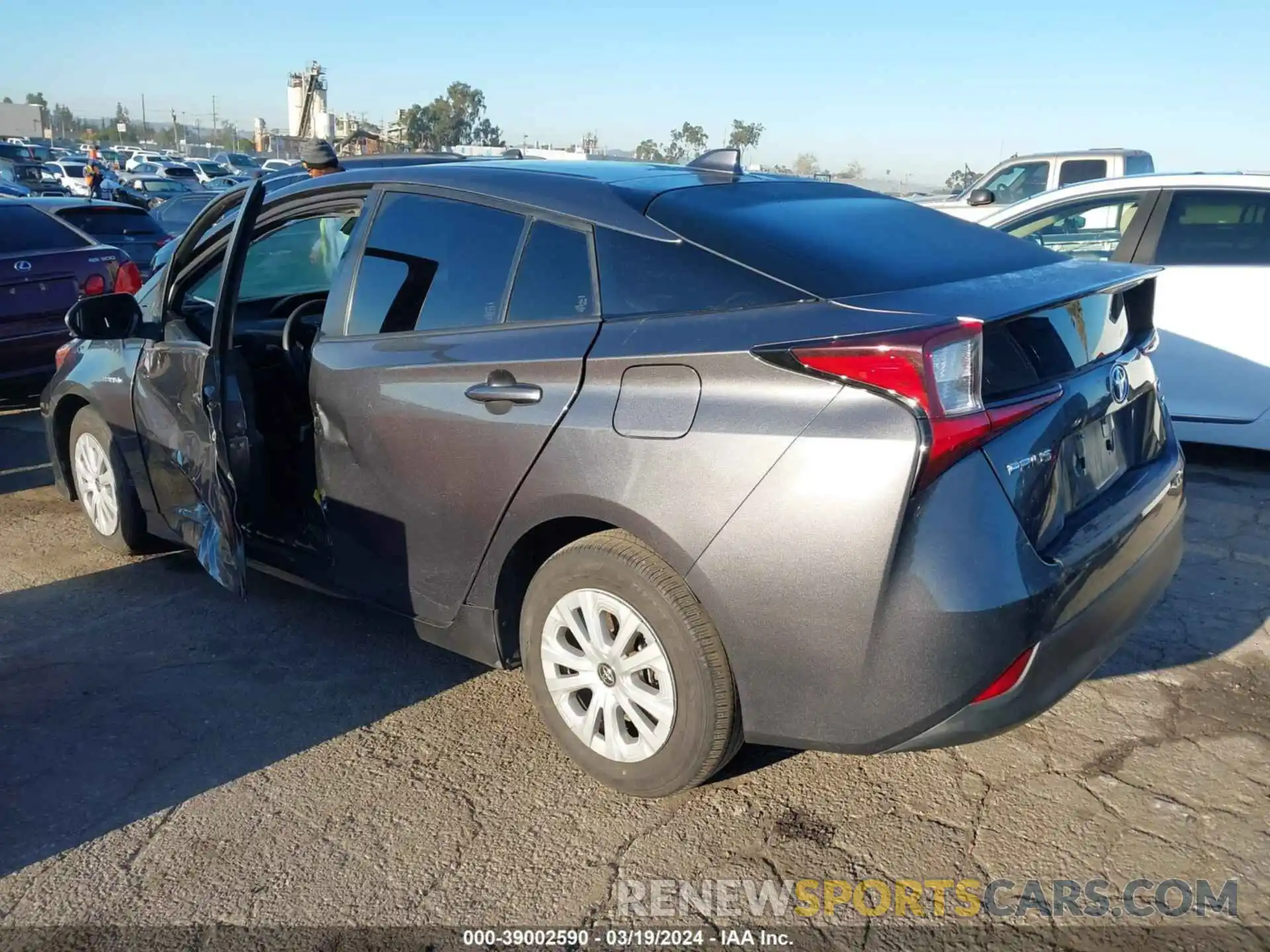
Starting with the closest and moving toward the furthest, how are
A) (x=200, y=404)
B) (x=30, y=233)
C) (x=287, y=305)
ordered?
(x=200, y=404)
(x=287, y=305)
(x=30, y=233)

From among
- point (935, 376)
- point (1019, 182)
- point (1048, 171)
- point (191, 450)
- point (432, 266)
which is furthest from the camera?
point (1019, 182)

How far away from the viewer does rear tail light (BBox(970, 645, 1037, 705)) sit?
2.53 meters

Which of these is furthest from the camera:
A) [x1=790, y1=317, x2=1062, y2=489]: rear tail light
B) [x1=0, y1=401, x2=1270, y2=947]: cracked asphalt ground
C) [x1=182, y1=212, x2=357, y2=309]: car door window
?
[x1=182, y1=212, x2=357, y2=309]: car door window

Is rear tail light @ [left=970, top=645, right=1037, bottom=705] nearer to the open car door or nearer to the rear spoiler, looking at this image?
the rear spoiler

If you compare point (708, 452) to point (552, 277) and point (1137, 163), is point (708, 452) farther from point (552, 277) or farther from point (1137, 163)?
point (1137, 163)

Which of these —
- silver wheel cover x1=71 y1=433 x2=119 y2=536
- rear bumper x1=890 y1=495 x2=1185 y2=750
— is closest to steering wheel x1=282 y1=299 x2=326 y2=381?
silver wheel cover x1=71 y1=433 x2=119 y2=536

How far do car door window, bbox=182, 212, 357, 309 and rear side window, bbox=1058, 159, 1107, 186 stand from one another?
36.2 ft

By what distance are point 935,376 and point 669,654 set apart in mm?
970

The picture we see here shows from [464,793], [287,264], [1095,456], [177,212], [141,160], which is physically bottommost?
[464,793]

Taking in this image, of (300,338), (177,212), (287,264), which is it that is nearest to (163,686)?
(300,338)

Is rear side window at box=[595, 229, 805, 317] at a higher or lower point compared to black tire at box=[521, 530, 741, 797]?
higher

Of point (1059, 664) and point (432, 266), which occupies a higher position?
point (432, 266)

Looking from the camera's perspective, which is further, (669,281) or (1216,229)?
(1216,229)
